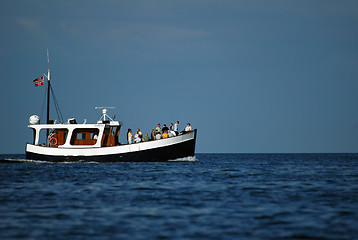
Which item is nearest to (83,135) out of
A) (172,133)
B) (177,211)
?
(172,133)

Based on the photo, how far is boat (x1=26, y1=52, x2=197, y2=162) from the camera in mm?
43000

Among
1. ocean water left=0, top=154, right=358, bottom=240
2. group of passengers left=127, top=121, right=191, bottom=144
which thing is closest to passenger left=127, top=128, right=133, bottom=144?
group of passengers left=127, top=121, right=191, bottom=144

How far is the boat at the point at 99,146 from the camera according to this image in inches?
1693

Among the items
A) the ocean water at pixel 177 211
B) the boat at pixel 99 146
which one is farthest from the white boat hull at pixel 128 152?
the ocean water at pixel 177 211

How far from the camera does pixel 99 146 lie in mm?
44000

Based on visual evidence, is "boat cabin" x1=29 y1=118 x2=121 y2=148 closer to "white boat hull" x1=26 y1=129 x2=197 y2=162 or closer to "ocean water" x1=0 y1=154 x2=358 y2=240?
"white boat hull" x1=26 y1=129 x2=197 y2=162

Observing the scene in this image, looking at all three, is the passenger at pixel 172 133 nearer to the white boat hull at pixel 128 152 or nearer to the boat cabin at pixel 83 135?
the white boat hull at pixel 128 152

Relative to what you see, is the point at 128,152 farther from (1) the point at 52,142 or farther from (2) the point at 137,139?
(1) the point at 52,142

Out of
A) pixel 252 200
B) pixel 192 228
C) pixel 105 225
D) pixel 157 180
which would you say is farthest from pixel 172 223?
pixel 157 180

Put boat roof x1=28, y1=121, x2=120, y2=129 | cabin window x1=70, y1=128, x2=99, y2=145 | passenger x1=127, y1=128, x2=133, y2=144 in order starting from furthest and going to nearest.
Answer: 1. passenger x1=127, y1=128, x2=133, y2=144
2. cabin window x1=70, y1=128, x2=99, y2=145
3. boat roof x1=28, y1=121, x2=120, y2=129

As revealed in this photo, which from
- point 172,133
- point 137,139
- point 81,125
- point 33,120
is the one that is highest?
point 33,120

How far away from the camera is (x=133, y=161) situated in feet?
142

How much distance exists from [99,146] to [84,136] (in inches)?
66.3

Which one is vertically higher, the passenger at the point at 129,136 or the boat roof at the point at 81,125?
the boat roof at the point at 81,125
